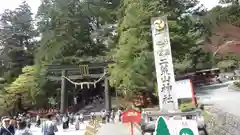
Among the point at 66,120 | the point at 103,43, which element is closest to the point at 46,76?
the point at 103,43

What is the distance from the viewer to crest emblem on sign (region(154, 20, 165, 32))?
1231 cm

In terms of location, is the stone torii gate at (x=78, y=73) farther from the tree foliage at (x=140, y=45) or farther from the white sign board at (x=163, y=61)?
the white sign board at (x=163, y=61)

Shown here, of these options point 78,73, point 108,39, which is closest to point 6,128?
point 78,73

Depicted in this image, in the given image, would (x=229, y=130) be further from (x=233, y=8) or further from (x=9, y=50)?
(x=9, y=50)

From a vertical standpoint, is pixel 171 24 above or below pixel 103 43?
below

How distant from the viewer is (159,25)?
12375 mm

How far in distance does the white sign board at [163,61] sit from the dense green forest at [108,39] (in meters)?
8.38

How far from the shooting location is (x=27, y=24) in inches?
1946

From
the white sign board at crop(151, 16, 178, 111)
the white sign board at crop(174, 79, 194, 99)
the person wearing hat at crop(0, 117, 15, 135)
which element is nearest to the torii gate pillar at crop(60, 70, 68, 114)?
the white sign board at crop(174, 79, 194, 99)

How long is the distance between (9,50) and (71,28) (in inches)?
464

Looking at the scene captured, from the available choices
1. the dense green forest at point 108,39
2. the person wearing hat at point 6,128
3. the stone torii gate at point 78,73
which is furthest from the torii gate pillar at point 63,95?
the person wearing hat at point 6,128

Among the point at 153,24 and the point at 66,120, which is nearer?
the point at 153,24

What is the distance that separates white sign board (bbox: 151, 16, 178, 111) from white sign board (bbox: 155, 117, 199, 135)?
7.53 m

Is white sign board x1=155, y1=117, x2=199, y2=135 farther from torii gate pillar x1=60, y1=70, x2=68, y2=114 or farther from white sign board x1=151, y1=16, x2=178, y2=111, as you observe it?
torii gate pillar x1=60, y1=70, x2=68, y2=114
